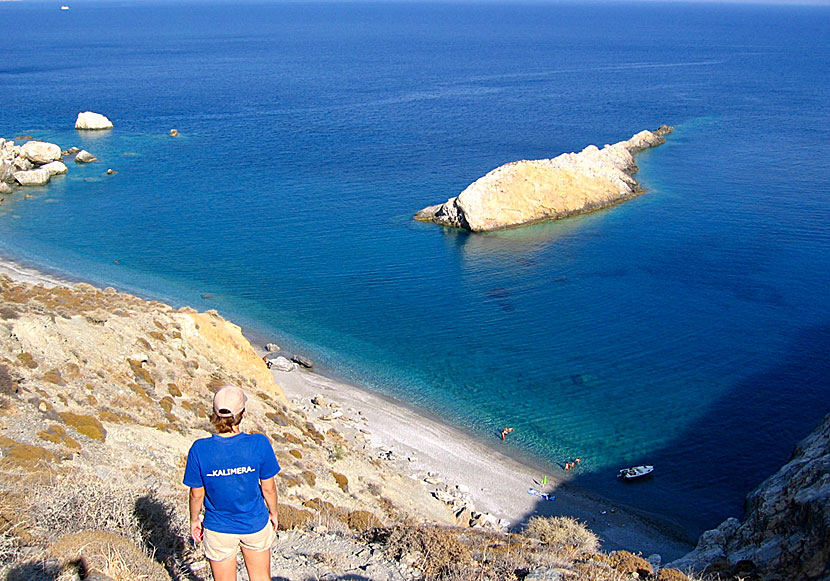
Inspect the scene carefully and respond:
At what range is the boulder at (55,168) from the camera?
276 feet

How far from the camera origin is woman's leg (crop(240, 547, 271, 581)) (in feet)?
31.6

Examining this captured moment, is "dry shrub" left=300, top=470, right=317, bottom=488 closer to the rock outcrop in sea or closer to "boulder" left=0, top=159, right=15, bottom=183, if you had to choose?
the rock outcrop in sea

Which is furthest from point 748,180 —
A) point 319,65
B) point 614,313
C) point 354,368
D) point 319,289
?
point 319,65

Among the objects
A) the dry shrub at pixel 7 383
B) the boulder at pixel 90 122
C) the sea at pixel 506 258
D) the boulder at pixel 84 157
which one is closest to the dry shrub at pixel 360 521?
the dry shrub at pixel 7 383

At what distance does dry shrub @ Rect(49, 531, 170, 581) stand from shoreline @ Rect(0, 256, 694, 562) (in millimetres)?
20557

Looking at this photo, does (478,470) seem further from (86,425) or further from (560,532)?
(86,425)

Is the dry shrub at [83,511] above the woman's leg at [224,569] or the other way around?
the other way around

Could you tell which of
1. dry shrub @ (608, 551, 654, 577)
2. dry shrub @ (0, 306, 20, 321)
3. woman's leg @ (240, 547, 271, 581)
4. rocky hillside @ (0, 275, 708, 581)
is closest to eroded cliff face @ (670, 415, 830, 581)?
rocky hillside @ (0, 275, 708, 581)

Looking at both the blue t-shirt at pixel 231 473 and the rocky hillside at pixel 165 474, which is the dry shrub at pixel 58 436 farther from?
the blue t-shirt at pixel 231 473

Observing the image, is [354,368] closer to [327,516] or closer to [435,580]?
[327,516]

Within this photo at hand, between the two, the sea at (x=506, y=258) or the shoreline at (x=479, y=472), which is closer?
the shoreline at (x=479, y=472)

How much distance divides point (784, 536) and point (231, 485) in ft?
55.6

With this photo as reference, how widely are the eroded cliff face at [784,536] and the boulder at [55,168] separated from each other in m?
81.9

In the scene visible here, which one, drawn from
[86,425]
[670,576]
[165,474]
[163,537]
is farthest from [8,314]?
[670,576]
